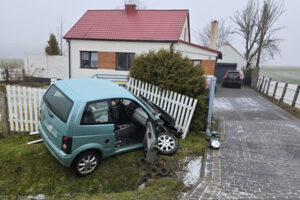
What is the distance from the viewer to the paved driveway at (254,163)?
12.2 ft

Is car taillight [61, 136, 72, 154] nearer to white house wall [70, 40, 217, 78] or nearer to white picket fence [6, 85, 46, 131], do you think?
white picket fence [6, 85, 46, 131]

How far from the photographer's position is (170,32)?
47.6 feet

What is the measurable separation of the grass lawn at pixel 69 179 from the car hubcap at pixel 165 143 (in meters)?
0.27

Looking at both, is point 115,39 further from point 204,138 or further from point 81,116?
point 81,116

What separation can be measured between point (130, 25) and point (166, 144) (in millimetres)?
13226

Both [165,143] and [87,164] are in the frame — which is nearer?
[87,164]

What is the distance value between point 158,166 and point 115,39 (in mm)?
12105

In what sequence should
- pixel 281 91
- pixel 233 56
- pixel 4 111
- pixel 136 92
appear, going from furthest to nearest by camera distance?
pixel 233 56
pixel 281 91
pixel 136 92
pixel 4 111

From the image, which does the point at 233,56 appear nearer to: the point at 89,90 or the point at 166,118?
the point at 166,118

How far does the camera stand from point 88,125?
3.71 m

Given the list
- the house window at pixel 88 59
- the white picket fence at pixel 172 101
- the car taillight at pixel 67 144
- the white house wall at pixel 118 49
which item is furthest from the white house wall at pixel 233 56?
the car taillight at pixel 67 144

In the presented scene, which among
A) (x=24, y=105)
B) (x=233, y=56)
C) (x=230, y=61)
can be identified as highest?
(x=233, y=56)

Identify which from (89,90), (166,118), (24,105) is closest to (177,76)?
(166,118)

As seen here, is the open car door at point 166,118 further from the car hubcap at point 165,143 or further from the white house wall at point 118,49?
the white house wall at point 118,49
